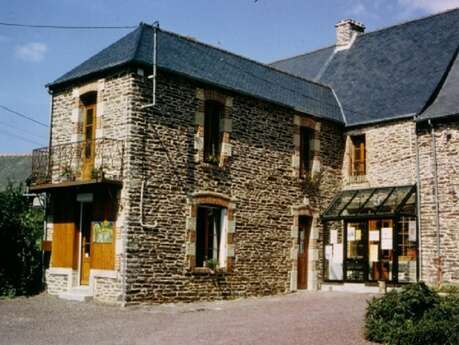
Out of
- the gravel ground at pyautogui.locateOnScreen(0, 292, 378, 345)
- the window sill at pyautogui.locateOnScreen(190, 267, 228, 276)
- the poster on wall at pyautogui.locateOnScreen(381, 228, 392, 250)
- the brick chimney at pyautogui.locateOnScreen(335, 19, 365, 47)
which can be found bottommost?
the gravel ground at pyautogui.locateOnScreen(0, 292, 378, 345)

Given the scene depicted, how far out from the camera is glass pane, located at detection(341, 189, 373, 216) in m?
18.1

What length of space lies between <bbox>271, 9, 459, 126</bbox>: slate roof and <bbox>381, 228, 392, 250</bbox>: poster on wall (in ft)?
11.1

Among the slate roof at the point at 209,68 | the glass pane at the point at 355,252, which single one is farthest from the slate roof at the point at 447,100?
the glass pane at the point at 355,252

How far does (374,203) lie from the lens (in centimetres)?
1780

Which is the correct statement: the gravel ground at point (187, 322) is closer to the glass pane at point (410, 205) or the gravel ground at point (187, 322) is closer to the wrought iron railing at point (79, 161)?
the wrought iron railing at point (79, 161)

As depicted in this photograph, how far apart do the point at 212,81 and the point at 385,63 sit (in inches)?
310

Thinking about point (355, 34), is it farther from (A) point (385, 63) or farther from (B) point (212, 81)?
(B) point (212, 81)

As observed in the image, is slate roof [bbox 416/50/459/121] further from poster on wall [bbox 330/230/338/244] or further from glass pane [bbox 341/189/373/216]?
poster on wall [bbox 330/230/338/244]

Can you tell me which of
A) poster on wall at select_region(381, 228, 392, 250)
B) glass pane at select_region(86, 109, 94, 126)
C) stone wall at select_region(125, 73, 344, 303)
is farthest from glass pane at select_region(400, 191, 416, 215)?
glass pane at select_region(86, 109, 94, 126)

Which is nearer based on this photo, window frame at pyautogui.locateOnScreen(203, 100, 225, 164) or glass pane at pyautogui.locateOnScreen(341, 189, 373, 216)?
window frame at pyautogui.locateOnScreen(203, 100, 225, 164)

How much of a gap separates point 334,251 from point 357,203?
1535mm

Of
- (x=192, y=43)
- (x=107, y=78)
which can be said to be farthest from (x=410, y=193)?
(x=107, y=78)

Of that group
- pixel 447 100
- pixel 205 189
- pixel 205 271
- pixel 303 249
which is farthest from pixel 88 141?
pixel 447 100

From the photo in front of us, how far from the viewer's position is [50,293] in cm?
1565
